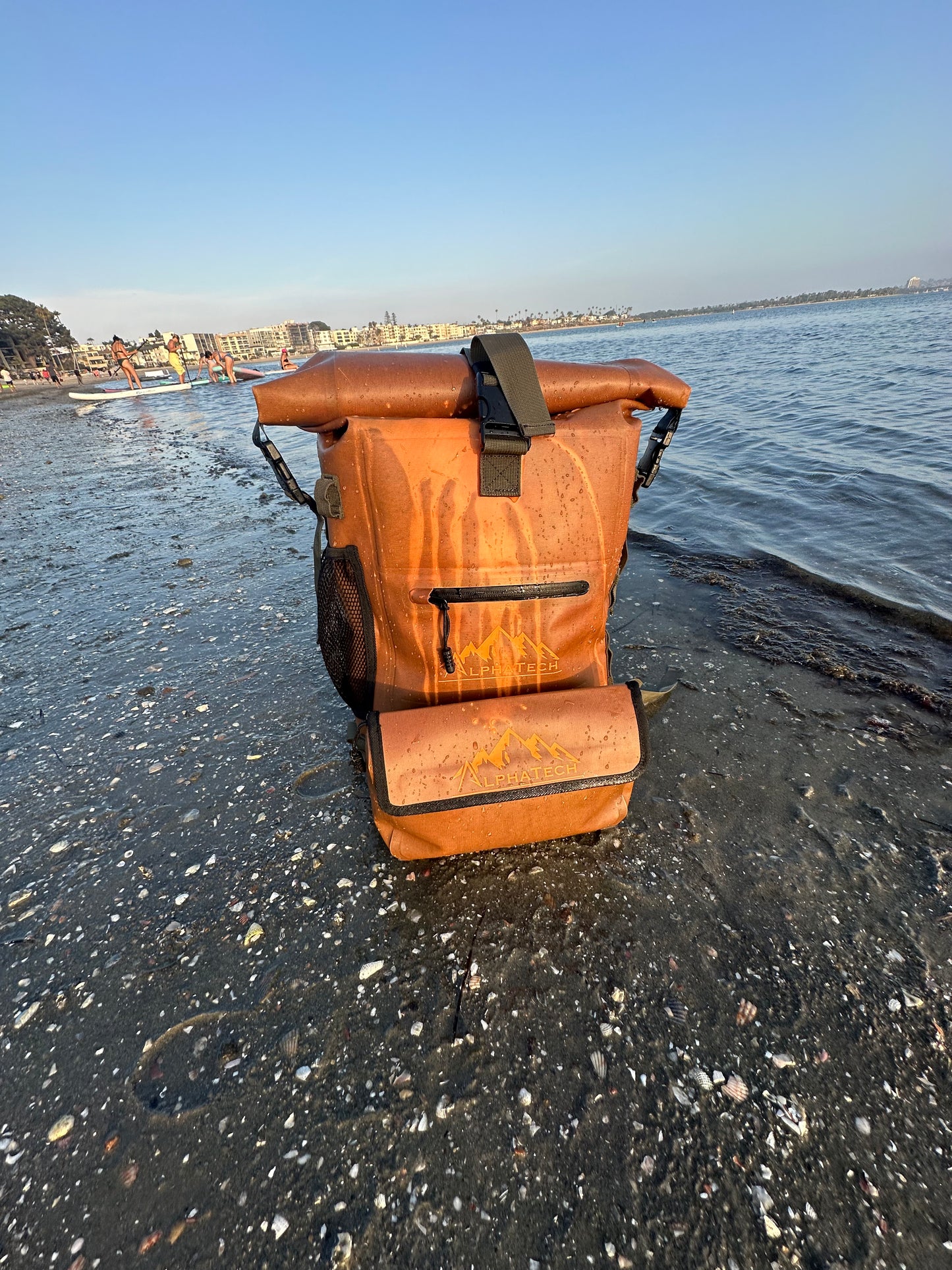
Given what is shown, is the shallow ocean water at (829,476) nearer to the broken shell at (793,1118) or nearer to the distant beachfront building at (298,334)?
the broken shell at (793,1118)

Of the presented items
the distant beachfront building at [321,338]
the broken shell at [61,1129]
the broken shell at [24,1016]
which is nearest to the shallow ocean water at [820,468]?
the broken shell at [61,1129]

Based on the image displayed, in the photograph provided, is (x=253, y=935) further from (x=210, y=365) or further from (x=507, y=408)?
(x=210, y=365)

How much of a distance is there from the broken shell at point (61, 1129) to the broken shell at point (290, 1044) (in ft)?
2.16

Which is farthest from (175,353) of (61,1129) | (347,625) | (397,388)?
(61,1129)

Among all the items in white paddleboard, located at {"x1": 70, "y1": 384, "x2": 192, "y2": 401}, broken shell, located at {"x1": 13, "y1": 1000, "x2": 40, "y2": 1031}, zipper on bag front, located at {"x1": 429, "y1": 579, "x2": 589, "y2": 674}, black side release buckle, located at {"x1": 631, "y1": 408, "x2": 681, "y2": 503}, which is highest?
black side release buckle, located at {"x1": 631, "y1": 408, "x2": 681, "y2": 503}

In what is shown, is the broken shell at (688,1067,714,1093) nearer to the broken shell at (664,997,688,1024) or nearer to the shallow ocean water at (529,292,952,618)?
the broken shell at (664,997,688,1024)

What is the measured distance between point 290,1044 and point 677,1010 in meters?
1.47

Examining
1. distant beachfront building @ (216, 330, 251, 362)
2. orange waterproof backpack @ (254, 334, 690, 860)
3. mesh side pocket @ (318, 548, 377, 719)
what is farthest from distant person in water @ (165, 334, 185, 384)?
distant beachfront building @ (216, 330, 251, 362)

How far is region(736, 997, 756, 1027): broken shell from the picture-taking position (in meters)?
1.98

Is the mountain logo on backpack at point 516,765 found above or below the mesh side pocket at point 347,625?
below

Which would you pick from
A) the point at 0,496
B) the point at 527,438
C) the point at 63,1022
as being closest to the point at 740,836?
the point at 527,438

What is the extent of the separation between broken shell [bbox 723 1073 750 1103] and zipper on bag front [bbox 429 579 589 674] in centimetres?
181

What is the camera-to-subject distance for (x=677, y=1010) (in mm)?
A: 2021

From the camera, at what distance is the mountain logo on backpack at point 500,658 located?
247 centimetres
